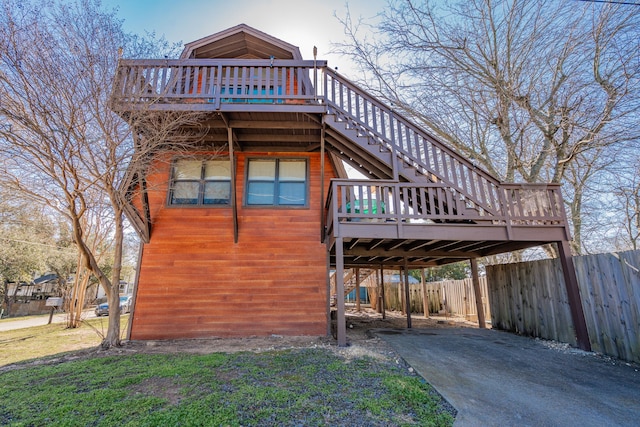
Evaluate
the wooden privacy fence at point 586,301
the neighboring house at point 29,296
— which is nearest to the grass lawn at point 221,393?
the wooden privacy fence at point 586,301

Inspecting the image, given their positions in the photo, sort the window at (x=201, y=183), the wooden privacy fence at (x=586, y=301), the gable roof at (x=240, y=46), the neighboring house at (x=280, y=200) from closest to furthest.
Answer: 1. the wooden privacy fence at (x=586, y=301)
2. the neighboring house at (x=280, y=200)
3. the window at (x=201, y=183)
4. the gable roof at (x=240, y=46)

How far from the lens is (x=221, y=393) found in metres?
3.25

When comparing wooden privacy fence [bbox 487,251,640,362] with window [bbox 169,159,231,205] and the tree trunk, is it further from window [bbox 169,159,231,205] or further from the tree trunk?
the tree trunk

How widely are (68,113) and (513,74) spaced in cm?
944

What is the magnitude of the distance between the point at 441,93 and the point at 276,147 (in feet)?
15.6

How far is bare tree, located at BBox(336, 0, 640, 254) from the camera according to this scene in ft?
19.4

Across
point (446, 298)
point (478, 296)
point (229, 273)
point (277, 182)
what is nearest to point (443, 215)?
point (277, 182)

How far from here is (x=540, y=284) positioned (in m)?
6.30

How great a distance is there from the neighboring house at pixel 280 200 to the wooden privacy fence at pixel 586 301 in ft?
1.21

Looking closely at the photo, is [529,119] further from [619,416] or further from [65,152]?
[65,152]

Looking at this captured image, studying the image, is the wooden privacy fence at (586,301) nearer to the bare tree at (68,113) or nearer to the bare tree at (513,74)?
the bare tree at (513,74)

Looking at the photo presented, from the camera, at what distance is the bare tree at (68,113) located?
4.99 meters

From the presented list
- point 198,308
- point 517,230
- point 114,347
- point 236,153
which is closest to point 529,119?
point 517,230

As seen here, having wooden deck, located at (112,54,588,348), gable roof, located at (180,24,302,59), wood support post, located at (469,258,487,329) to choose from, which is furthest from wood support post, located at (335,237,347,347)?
gable roof, located at (180,24,302,59)
